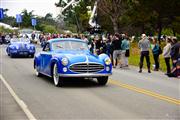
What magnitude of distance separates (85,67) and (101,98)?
2535 mm

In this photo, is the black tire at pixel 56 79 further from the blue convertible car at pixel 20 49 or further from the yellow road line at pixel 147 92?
the blue convertible car at pixel 20 49

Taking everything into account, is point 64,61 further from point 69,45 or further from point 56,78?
point 69,45

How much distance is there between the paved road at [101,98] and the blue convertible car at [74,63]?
1.32 feet

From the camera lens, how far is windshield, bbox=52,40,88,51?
16.0m

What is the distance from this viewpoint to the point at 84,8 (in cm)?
7694

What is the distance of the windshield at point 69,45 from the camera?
52.6ft

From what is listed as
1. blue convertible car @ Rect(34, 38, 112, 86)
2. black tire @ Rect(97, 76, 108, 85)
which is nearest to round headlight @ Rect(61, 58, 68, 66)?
blue convertible car @ Rect(34, 38, 112, 86)

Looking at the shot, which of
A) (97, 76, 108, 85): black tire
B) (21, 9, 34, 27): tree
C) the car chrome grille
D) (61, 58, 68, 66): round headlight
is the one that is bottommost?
(97, 76, 108, 85): black tire

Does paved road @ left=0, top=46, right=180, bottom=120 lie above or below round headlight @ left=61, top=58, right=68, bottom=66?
below

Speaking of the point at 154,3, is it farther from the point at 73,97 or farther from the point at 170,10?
the point at 73,97

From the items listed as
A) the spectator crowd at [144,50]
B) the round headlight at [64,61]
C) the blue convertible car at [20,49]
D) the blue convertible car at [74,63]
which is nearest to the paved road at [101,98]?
the blue convertible car at [74,63]

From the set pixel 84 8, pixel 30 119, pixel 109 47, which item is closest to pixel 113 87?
pixel 30 119

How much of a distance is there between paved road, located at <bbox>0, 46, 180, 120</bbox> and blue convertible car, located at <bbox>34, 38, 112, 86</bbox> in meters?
0.40

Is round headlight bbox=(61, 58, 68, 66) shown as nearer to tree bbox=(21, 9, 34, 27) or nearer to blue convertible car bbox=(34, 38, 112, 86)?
blue convertible car bbox=(34, 38, 112, 86)
